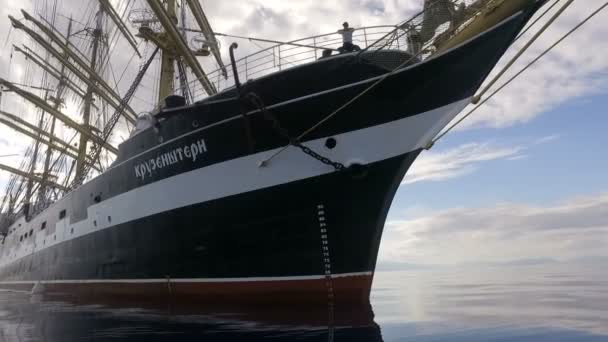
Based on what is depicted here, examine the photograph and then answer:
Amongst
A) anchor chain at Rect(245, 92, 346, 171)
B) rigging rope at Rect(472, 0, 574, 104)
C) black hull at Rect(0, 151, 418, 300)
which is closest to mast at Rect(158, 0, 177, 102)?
black hull at Rect(0, 151, 418, 300)

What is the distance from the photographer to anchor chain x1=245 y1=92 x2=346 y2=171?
26.4 ft

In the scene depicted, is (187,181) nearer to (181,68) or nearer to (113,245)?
(113,245)

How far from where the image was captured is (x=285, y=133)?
8195mm

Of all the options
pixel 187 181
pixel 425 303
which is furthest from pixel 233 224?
pixel 425 303

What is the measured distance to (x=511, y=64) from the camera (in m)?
6.67

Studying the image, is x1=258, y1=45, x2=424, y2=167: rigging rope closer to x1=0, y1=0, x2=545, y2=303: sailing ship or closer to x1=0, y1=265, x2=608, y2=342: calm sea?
x1=0, y1=0, x2=545, y2=303: sailing ship

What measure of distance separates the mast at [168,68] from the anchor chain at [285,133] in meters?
10.7

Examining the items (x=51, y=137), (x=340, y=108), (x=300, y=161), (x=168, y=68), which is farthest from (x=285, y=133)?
(x=51, y=137)

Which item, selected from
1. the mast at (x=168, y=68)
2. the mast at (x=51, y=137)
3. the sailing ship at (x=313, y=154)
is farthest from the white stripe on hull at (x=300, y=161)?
the mast at (x=51, y=137)

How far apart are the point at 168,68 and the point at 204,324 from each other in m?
13.7

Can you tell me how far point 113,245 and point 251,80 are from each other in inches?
266

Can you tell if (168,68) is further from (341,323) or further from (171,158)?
(341,323)

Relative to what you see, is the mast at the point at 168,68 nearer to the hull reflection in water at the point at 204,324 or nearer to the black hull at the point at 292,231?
the black hull at the point at 292,231

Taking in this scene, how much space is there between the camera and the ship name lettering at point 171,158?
29.9 ft
